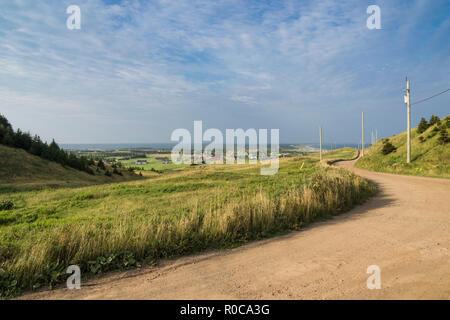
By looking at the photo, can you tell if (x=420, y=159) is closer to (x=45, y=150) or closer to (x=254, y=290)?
(x=254, y=290)

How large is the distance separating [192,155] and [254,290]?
229ft

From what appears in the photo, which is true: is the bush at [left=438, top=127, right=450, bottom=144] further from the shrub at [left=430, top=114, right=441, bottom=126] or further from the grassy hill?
the shrub at [left=430, top=114, right=441, bottom=126]

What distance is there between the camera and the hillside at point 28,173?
22455mm

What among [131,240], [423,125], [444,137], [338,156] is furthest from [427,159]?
[338,156]

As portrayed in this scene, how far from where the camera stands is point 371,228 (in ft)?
22.5

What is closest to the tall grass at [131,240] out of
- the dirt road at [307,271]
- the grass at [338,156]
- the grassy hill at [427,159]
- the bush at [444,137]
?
the dirt road at [307,271]

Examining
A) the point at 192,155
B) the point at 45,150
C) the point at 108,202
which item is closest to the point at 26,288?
the point at 108,202

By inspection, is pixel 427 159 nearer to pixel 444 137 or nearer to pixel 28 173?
pixel 444 137

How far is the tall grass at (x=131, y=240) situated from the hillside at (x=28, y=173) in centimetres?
2072

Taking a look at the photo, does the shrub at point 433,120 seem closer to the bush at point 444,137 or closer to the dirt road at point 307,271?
the bush at point 444,137

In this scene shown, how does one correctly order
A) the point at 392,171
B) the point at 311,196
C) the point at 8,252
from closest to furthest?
the point at 8,252
the point at 311,196
the point at 392,171

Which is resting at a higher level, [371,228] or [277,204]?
[277,204]
